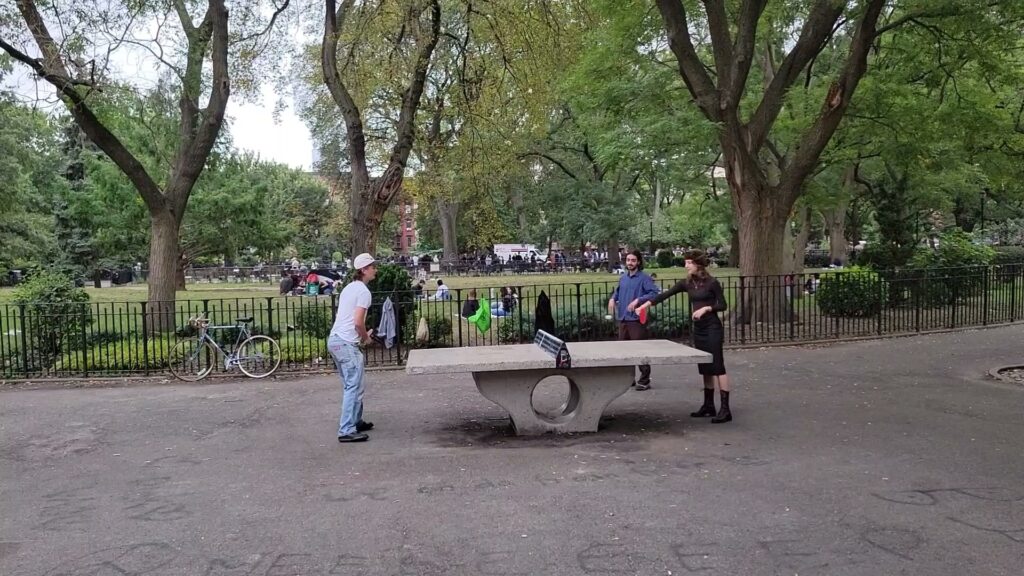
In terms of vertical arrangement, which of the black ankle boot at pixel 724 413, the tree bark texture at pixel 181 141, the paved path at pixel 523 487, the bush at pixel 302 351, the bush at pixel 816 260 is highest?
the tree bark texture at pixel 181 141

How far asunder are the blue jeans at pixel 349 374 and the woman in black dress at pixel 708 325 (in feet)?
11.0

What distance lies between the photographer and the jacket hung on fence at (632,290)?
9383mm

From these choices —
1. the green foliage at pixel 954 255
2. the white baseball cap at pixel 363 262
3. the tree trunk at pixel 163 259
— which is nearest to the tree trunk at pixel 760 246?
the green foliage at pixel 954 255

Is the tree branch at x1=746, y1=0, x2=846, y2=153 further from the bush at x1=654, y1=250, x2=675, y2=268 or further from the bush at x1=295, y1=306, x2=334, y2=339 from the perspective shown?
the bush at x1=654, y1=250, x2=675, y2=268

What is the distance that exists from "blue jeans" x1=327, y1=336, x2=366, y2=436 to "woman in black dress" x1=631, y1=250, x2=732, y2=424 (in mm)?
3341

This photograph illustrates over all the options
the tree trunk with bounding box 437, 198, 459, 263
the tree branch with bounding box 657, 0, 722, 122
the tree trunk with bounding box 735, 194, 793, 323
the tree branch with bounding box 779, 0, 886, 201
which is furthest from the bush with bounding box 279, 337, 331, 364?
the tree trunk with bounding box 437, 198, 459, 263

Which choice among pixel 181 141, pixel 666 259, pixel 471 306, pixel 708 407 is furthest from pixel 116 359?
pixel 666 259

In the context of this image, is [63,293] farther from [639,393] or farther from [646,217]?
[646,217]

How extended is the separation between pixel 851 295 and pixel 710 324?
10.1 metres

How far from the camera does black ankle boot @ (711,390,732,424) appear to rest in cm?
755

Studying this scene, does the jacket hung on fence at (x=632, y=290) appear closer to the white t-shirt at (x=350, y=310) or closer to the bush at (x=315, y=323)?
the white t-shirt at (x=350, y=310)

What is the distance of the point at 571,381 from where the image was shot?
7453 mm

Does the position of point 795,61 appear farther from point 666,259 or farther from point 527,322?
point 666,259

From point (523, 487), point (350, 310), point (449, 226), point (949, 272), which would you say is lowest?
point (523, 487)
